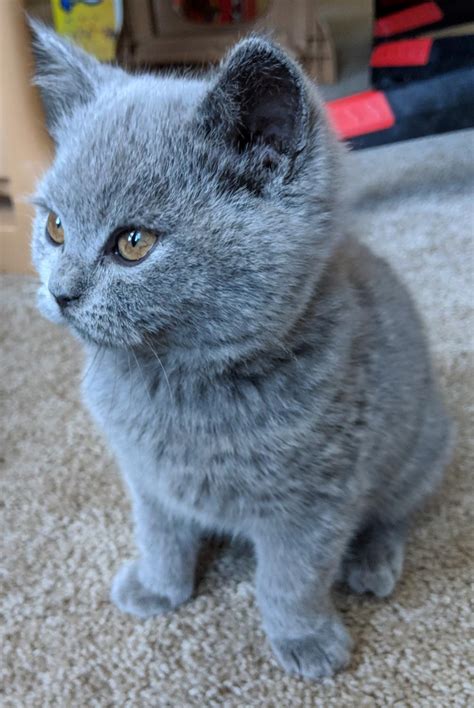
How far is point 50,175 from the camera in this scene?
0.66 metres

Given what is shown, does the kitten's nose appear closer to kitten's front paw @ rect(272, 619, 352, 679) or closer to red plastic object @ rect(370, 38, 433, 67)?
kitten's front paw @ rect(272, 619, 352, 679)

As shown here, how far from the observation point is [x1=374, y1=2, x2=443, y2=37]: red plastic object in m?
2.01

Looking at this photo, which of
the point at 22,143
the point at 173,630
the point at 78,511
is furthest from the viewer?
the point at 22,143

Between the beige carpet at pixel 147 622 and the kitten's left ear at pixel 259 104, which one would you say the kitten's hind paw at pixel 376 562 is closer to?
the beige carpet at pixel 147 622

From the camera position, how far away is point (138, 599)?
85 centimetres

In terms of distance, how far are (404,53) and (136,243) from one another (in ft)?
4.65

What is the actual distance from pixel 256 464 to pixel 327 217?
0.24 m

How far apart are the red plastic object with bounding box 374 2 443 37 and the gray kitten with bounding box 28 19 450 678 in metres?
1.38

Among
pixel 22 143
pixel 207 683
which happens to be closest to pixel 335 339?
pixel 207 683

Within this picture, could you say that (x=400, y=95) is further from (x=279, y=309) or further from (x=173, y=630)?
(x=173, y=630)

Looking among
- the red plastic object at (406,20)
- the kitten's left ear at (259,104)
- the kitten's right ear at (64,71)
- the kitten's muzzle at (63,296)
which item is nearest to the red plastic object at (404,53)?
the red plastic object at (406,20)

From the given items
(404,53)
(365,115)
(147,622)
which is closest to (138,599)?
(147,622)

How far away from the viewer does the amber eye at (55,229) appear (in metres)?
0.66

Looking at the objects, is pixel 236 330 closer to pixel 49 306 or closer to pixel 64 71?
pixel 49 306
